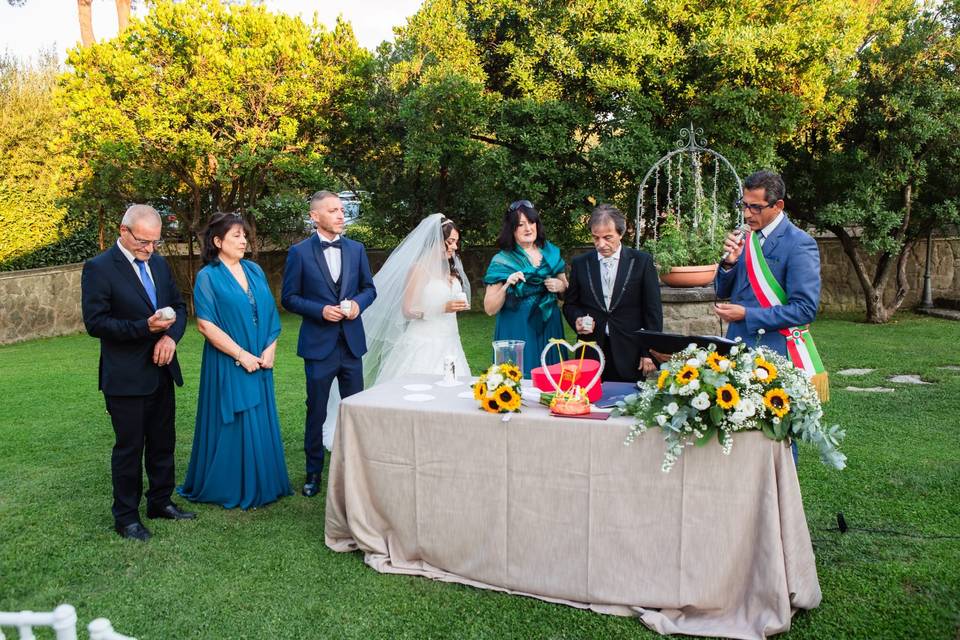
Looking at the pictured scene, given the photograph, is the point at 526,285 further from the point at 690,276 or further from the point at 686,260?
the point at 686,260

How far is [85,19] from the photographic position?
1647cm

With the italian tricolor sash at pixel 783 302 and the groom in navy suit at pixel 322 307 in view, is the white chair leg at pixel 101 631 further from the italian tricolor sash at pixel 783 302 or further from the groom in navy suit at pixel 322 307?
the groom in navy suit at pixel 322 307

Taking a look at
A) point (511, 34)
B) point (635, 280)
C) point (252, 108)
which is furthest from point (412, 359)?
point (252, 108)

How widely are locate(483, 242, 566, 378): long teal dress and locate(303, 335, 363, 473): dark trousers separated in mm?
1134

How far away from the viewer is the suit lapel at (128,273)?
4.17 meters

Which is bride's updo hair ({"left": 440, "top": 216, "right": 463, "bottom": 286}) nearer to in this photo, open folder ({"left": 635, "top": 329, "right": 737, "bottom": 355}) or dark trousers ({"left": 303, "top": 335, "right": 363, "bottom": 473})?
dark trousers ({"left": 303, "top": 335, "right": 363, "bottom": 473})

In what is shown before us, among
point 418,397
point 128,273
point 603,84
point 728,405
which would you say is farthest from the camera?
point 603,84

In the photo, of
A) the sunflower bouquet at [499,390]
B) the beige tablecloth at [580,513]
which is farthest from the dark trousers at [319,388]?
the sunflower bouquet at [499,390]

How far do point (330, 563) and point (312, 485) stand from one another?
1.14m

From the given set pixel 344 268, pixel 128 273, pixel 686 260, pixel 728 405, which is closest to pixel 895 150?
pixel 686 260

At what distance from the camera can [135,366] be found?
13.7 ft

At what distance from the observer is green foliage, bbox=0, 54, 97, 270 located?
1548 centimetres

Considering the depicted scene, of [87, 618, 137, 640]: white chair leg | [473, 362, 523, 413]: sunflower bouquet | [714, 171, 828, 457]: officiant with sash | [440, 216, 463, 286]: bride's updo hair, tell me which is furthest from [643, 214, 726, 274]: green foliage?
[87, 618, 137, 640]: white chair leg

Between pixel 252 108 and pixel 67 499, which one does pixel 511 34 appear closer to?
pixel 252 108
